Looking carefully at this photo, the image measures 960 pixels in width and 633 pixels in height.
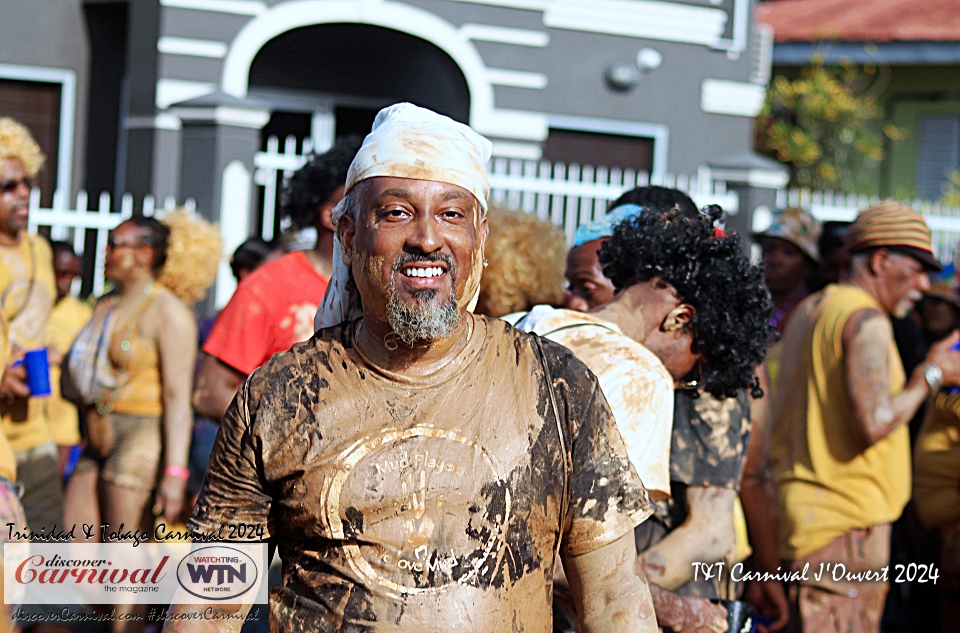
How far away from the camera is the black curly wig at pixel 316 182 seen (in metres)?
4.62

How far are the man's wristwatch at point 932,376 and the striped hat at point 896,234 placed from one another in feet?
1.48

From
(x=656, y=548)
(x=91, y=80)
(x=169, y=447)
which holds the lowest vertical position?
(x=169, y=447)

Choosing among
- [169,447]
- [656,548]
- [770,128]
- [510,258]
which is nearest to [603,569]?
[656,548]

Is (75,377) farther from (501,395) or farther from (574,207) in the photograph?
(574,207)

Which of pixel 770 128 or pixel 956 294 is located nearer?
pixel 956 294

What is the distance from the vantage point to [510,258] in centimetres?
386

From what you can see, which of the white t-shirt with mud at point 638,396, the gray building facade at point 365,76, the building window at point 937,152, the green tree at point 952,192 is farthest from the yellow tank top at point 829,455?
the building window at point 937,152

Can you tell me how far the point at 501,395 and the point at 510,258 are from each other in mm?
1534

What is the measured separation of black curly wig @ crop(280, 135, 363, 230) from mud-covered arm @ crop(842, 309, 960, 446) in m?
2.21

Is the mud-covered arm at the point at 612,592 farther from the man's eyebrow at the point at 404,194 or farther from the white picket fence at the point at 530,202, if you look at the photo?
the white picket fence at the point at 530,202

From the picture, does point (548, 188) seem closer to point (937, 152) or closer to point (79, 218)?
point (79, 218)

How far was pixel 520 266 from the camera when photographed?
12.7ft

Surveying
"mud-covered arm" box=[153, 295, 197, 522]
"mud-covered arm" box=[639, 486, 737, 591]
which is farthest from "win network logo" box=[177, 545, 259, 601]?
"mud-covered arm" box=[153, 295, 197, 522]

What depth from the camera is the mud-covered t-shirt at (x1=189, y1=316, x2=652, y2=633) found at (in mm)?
2244
